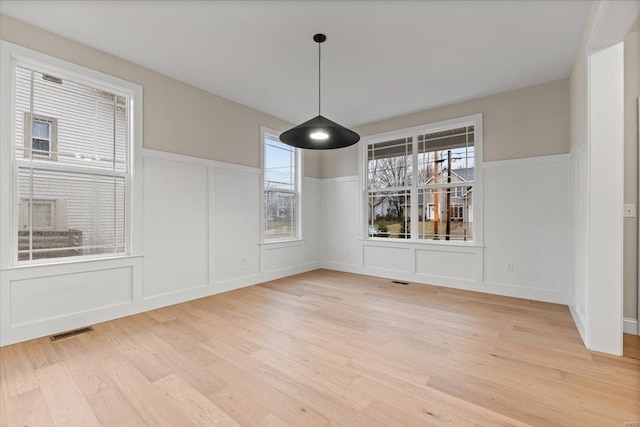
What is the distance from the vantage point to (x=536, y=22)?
2611 mm

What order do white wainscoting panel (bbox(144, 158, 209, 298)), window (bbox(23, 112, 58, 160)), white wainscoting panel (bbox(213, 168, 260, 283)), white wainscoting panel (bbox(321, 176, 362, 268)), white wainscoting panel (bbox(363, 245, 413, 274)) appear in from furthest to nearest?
1. white wainscoting panel (bbox(321, 176, 362, 268))
2. white wainscoting panel (bbox(363, 245, 413, 274))
3. white wainscoting panel (bbox(213, 168, 260, 283))
4. white wainscoting panel (bbox(144, 158, 209, 298))
5. window (bbox(23, 112, 58, 160))

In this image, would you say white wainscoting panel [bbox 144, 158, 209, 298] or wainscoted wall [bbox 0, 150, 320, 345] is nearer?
wainscoted wall [bbox 0, 150, 320, 345]

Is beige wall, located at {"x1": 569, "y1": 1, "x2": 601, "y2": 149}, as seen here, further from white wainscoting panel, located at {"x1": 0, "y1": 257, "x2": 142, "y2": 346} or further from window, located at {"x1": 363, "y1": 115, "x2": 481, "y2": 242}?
white wainscoting panel, located at {"x1": 0, "y1": 257, "x2": 142, "y2": 346}

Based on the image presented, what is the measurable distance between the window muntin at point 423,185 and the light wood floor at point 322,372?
1664mm

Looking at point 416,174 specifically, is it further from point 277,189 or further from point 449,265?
point 277,189

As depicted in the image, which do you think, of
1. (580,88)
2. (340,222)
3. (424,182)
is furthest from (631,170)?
(340,222)

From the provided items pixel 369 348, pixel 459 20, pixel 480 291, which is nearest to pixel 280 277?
pixel 369 348

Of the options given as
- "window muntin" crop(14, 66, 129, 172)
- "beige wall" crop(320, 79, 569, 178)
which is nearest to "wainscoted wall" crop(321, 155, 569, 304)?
"beige wall" crop(320, 79, 569, 178)

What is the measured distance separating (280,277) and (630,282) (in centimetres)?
450

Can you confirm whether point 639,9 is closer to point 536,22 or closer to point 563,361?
point 536,22

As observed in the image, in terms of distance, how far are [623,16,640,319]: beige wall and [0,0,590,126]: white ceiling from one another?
1.76 feet

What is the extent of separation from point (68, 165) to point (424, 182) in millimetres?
4814

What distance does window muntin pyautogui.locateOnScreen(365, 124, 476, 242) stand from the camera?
177 inches

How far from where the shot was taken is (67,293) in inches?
112
